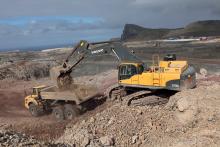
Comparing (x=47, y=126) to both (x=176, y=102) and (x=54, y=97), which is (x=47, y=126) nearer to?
(x=54, y=97)

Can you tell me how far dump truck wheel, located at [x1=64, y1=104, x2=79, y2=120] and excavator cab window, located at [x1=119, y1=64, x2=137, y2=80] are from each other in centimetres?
289

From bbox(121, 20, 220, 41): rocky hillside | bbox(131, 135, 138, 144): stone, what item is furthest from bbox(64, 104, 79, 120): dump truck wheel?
bbox(121, 20, 220, 41): rocky hillside

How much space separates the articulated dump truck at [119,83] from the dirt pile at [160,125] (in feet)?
3.38

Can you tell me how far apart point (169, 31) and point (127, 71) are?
10901 cm

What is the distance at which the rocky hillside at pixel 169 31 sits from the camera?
114m

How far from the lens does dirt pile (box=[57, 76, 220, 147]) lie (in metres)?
15.3

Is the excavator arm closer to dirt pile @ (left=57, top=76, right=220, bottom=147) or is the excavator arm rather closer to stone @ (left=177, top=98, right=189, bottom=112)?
dirt pile @ (left=57, top=76, right=220, bottom=147)

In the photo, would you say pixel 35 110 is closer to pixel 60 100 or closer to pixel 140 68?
pixel 60 100

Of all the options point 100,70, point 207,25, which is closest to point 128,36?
point 207,25

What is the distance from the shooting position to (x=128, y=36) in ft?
408

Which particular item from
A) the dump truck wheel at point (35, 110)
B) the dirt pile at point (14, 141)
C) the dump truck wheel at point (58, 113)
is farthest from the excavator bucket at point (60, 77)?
the dirt pile at point (14, 141)

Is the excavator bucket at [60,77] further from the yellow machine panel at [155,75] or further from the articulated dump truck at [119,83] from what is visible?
the yellow machine panel at [155,75]

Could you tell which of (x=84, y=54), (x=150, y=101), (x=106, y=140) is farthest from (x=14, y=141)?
(x=84, y=54)

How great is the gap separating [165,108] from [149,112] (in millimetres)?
768
